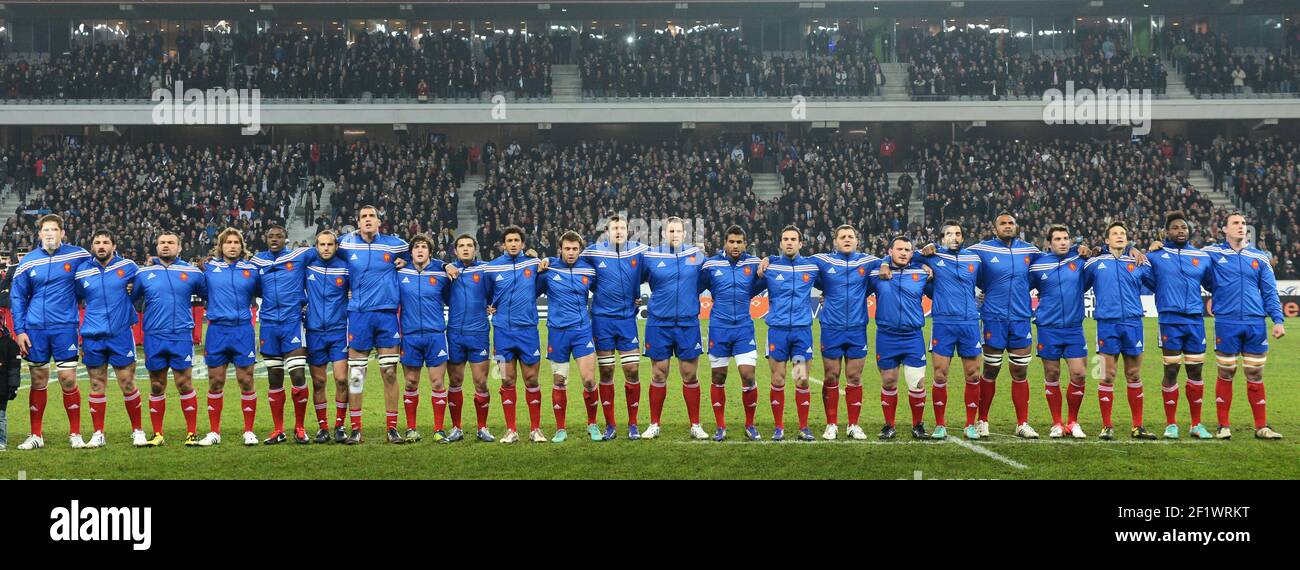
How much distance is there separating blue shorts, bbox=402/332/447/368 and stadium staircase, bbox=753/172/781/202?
29.2 meters

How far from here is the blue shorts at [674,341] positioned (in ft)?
36.0

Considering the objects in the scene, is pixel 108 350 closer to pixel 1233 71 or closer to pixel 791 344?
pixel 791 344

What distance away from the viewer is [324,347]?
1088cm

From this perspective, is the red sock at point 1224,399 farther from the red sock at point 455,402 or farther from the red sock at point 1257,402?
the red sock at point 455,402

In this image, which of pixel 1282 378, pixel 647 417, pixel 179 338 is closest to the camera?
pixel 179 338

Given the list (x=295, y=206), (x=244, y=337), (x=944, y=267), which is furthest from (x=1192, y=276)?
(x=295, y=206)

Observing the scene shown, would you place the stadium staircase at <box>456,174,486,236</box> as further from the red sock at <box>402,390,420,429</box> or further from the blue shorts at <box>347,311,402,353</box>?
the blue shorts at <box>347,311,402,353</box>

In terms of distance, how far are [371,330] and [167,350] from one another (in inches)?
75.6

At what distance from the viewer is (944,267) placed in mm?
11148

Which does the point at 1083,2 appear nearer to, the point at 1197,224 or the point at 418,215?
the point at 1197,224

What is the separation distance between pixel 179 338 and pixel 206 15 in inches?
1422

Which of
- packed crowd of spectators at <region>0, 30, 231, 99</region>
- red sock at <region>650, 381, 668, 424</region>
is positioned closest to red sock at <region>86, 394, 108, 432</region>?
red sock at <region>650, 381, 668, 424</region>

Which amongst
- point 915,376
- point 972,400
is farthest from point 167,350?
point 972,400

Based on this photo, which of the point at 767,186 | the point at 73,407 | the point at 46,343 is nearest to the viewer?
the point at 46,343
